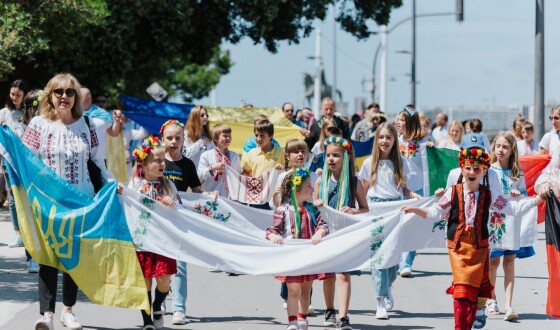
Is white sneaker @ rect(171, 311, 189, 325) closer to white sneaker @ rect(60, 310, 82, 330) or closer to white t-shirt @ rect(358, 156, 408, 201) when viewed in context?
white sneaker @ rect(60, 310, 82, 330)

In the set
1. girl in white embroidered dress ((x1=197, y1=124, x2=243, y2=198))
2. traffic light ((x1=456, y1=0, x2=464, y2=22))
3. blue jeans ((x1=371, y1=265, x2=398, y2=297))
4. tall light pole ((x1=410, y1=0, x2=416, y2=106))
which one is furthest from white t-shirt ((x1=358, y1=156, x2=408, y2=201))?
tall light pole ((x1=410, y1=0, x2=416, y2=106))

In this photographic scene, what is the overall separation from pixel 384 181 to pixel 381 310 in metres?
1.46

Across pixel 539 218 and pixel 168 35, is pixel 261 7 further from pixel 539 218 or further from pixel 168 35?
pixel 539 218

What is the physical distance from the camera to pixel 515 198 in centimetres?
1045

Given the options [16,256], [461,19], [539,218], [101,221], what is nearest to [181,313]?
[101,221]

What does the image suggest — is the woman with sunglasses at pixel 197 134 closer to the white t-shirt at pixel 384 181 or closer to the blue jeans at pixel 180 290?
the white t-shirt at pixel 384 181

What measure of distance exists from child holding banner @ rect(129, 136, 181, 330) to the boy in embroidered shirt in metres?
3.10

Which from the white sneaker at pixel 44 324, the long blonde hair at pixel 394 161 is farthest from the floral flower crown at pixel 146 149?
the long blonde hair at pixel 394 161

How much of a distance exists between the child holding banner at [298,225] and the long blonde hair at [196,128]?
3.48 meters

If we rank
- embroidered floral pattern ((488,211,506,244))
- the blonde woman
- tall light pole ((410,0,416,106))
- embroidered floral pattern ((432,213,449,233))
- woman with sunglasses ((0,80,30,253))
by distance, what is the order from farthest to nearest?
tall light pole ((410,0,416,106))
the blonde woman
woman with sunglasses ((0,80,30,253))
embroidered floral pattern ((488,211,506,244))
embroidered floral pattern ((432,213,449,233))

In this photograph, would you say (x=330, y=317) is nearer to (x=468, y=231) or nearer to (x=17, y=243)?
(x=468, y=231)

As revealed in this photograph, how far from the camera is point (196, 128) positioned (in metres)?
12.9

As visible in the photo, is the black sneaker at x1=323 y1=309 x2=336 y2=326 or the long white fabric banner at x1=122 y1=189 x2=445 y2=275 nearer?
the long white fabric banner at x1=122 y1=189 x2=445 y2=275

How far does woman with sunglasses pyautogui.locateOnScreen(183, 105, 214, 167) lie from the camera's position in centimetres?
1288
